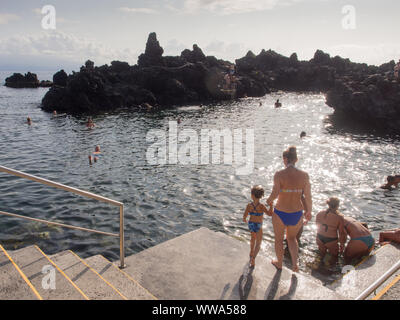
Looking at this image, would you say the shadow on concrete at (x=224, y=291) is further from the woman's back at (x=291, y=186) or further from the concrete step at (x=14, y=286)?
the concrete step at (x=14, y=286)

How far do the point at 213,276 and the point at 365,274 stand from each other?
400 cm

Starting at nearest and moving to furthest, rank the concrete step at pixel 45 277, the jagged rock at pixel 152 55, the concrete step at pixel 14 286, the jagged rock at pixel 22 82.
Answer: the concrete step at pixel 14 286, the concrete step at pixel 45 277, the jagged rock at pixel 152 55, the jagged rock at pixel 22 82

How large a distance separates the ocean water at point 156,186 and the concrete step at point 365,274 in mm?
1541

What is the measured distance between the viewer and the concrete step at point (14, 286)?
3.62m

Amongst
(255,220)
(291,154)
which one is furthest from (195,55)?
(255,220)

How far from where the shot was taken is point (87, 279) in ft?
15.8

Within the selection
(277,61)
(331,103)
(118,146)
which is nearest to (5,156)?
(118,146)

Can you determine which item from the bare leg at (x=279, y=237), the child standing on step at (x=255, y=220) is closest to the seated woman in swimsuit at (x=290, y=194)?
the bare leg at (x=279, y=237)

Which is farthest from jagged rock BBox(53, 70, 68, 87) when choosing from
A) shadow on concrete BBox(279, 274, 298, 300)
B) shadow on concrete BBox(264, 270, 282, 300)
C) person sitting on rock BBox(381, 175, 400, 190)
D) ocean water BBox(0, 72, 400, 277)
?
shadow on concrete BBox(279, 274, 298, 300)

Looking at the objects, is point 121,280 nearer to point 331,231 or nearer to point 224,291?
point 224,291

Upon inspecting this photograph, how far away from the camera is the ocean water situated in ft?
35.4
